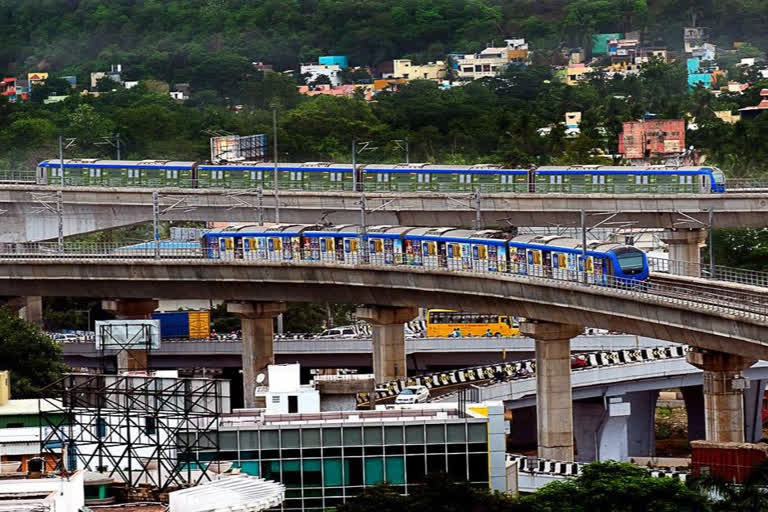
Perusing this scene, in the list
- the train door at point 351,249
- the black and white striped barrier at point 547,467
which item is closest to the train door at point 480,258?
the train door at point 351,249

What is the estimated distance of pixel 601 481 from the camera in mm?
95500

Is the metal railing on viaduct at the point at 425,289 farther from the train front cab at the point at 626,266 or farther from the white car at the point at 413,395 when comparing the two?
the white car at the point at 413,395

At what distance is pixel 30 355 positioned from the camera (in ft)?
420

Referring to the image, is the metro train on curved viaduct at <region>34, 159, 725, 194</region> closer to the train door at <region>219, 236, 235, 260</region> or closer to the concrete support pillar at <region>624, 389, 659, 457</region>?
the train door at <region>219, 236, 235, 260</region>

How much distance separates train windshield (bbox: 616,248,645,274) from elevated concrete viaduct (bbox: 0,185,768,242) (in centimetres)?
3495

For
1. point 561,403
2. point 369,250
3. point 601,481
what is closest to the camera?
point 601,481

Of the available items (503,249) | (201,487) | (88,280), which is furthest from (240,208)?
(201,487)

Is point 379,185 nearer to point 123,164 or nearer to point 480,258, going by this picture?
point 123,164

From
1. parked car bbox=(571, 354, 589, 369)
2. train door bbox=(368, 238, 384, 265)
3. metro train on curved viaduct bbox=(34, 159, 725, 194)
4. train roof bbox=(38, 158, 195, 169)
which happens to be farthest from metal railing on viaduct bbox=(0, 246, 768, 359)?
train roof bbox=(38, 158, 195, 169)

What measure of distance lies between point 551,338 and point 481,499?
1291 inches

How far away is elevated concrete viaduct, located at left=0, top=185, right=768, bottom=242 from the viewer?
523 ft

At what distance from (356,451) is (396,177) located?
8119cm

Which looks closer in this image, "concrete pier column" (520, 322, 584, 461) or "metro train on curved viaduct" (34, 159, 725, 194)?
"concrete pier column" (520, 322, 584, 461)

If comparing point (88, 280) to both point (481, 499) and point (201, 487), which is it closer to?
point (481, 499)
